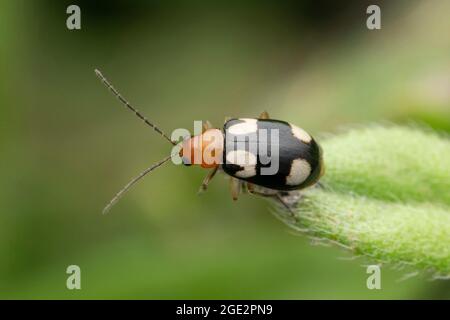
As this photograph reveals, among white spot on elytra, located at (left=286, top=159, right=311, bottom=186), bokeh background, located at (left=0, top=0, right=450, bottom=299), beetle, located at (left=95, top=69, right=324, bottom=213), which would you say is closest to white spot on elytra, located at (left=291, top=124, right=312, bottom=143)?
beetle, located at (left=95, top=69, right=324, bottom=213)

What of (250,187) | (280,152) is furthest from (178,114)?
(280,152)

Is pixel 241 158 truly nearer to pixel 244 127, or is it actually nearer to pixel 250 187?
pixel 244 127

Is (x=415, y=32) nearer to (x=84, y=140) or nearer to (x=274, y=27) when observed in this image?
(x=274, y=27)

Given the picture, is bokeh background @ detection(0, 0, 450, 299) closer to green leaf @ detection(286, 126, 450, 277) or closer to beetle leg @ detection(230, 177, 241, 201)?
green leaf @ detection(286, 126, 450, 277)

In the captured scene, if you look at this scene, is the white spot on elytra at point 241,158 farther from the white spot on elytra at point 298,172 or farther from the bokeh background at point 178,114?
the bokeh background at point 178,114

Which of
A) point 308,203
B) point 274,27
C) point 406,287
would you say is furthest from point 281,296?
point 274,27

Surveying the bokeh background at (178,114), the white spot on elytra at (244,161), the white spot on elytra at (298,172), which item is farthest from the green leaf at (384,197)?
the bokeh background at (178,114)
